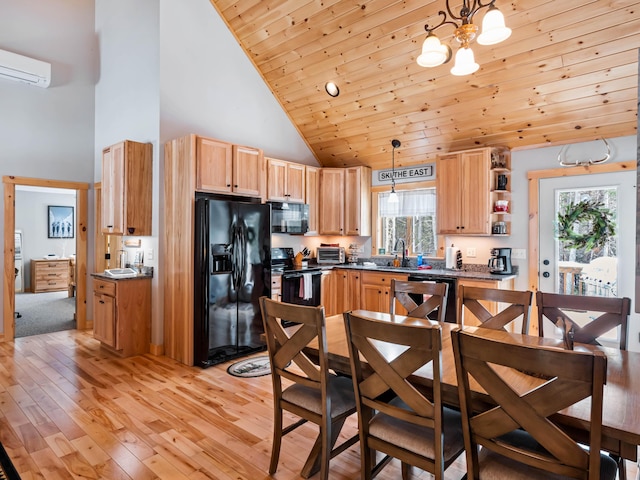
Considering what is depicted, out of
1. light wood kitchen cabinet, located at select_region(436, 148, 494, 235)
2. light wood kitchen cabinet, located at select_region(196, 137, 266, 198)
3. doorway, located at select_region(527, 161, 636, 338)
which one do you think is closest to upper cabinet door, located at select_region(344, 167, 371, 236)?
light wood kitchen cabinet, located at select_region(436, 148, 494, 235)

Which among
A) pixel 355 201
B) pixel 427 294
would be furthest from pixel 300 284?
pixel 427 294

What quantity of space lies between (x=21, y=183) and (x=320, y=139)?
4.10 m

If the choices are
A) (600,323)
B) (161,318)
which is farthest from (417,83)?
(161,318)

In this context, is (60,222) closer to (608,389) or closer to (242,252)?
(242,252)

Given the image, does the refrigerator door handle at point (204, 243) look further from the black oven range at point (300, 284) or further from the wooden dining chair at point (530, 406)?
the wooden dining chair at point (530, 406)

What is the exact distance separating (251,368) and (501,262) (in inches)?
121

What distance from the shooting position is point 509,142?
4.57m

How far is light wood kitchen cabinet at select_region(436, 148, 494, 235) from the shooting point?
454 centimetres

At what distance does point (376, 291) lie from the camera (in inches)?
202

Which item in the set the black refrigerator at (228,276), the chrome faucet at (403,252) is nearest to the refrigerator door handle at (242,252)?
the black refrigerator at (228,276)

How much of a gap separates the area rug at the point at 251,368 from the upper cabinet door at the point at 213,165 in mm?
1883

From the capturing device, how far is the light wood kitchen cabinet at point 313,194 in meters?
5.64

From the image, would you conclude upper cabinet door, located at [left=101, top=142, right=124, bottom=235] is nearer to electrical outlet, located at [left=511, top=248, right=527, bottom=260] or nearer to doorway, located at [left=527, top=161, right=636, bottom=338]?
electrical outlet, located at [left=511, top=248, right=527, bottom=260]

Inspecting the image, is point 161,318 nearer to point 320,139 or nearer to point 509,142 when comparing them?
point 320,139
